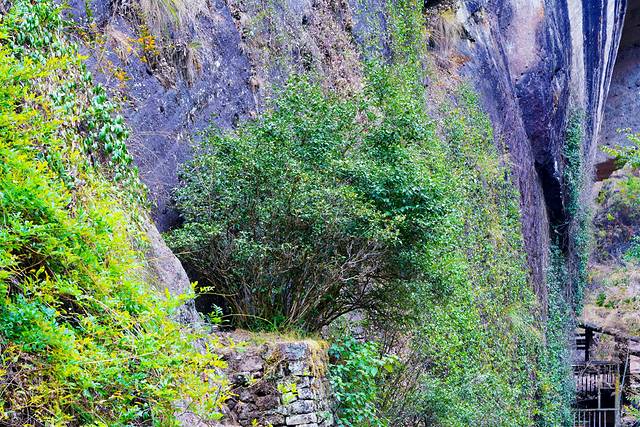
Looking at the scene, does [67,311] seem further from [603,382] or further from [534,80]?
[603,382]

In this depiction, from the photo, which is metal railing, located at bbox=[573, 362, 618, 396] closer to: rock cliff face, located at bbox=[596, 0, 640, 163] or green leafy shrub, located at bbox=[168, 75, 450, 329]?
rock cliff face, located at bbox=[596, 0, 640, 163]

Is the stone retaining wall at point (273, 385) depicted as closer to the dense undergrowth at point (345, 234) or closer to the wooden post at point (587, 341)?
the dense undergrowth at point (345, 234)

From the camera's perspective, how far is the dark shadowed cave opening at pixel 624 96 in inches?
1134

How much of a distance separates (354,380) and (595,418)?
15.0 metres

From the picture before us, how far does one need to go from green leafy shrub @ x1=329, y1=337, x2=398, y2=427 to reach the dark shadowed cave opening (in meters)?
23.8

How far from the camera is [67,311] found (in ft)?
13.3

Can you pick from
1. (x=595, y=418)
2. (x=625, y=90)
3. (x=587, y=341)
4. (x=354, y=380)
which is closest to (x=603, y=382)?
(x=587, y=341)

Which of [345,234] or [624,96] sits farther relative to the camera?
[624,96]

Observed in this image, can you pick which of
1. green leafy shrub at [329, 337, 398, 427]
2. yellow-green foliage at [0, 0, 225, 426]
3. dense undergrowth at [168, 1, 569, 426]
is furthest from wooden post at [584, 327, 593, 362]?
yellow-green foliage at [0, 0, 225, 426]

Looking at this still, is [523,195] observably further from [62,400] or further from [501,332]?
[62,400]

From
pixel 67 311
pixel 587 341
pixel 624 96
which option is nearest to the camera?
pixel 67 311

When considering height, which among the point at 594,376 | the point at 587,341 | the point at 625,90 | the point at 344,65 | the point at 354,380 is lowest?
the point at 594,376

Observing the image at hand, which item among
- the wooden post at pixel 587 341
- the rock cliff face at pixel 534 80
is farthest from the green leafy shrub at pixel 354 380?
the wooden post at pixel 587 341

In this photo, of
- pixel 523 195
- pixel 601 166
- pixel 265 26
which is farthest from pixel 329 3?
pixel 601 166
